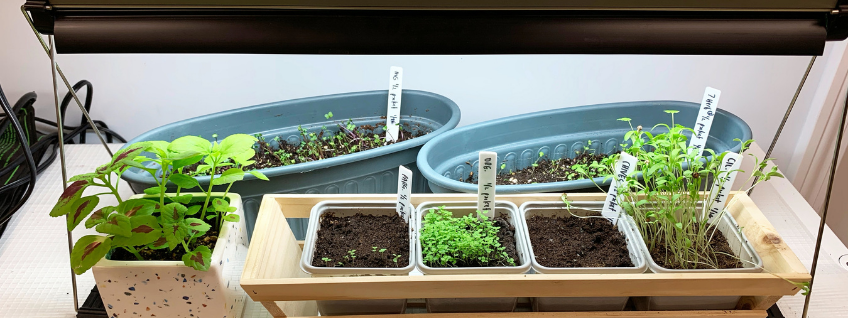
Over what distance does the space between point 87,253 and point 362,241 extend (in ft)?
1.54

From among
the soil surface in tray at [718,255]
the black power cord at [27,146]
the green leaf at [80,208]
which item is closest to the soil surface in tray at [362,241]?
the green leaf at [80,208]

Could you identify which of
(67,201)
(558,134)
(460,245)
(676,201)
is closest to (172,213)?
(67,201)

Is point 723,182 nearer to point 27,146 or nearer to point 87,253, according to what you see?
point 87,253

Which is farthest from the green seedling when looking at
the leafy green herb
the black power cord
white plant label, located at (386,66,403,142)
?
white plant label, located at (386,66,403,142)

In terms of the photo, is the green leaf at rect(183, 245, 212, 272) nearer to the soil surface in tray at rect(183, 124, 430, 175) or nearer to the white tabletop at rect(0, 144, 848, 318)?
the white tabletop at rect(0, 144, 848, 318)

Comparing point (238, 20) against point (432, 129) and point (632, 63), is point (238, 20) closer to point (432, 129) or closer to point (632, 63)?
point (432, 129)

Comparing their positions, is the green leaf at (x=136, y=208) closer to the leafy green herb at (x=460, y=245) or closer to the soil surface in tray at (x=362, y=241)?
the soil surface in tray at (x=362, y=241)

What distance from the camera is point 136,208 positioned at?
34.0 inches

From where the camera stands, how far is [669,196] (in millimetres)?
1036

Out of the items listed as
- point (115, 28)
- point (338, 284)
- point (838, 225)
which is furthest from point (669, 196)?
point (838, 225)

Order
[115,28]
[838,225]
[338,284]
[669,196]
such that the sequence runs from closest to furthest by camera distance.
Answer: [115,28] → [338,284] → [669,196] → [838,225]

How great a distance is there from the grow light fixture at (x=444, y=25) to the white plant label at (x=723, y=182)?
0.32m

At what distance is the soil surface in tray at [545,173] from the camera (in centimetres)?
148

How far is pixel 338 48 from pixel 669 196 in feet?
2.39
